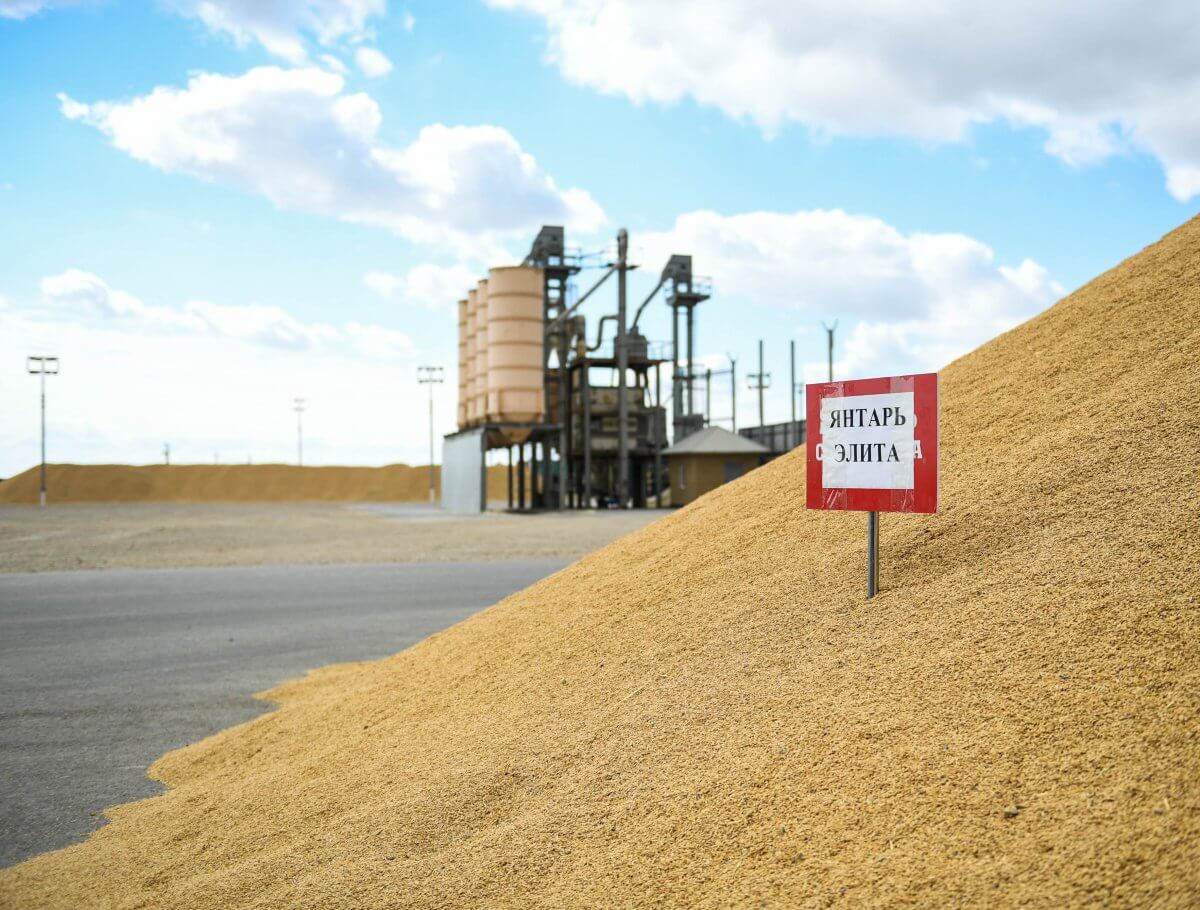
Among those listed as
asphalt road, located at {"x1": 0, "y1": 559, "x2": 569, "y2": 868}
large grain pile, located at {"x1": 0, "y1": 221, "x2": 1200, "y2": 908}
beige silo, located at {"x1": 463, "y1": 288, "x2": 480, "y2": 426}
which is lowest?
asphalt road, located at {"x1": 0, "y1": 559, "x2": 569, "y2": 868}

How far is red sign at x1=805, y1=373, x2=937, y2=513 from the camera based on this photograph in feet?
14.7

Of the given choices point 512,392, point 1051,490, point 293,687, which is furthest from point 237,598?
point 512,392

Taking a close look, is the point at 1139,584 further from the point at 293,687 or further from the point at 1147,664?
the point at 293,687

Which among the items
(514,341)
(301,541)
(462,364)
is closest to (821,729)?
(301,541)

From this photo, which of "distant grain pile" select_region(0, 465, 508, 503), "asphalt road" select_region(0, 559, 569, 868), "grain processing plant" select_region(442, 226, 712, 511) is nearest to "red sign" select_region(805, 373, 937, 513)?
"asphalt road" select_region(0, 559, 569, 868)

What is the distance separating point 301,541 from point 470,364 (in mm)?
23332

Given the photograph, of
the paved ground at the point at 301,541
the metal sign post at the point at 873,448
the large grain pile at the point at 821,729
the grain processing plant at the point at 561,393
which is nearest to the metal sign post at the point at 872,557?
the metal sign post at the point at 873,448

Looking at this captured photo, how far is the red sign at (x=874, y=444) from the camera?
4492mm

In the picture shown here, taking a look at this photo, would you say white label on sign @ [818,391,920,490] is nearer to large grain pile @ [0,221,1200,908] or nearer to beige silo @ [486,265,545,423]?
large grain pile @ [0,221,1200,908]

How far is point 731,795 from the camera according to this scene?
351cm

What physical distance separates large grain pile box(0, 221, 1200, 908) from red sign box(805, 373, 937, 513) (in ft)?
1.32

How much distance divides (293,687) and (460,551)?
1420 cm

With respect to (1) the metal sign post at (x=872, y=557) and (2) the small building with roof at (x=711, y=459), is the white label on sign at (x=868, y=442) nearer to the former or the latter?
(1) the metal sign post at (x=872, y=557)

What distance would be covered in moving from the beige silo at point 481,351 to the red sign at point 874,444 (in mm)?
39071
